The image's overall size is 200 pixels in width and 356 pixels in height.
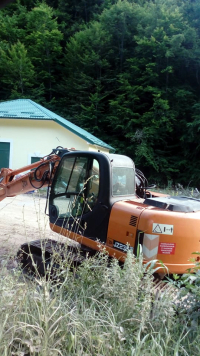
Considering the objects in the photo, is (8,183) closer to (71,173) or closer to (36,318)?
(71,173)

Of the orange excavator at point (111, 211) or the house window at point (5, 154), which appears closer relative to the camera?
the orange excavator at point (111, 211)

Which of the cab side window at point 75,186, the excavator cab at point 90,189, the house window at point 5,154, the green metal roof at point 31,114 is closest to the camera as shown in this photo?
the excavator cab at point 90,189

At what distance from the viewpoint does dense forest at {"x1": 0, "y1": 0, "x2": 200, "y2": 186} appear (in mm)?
25781

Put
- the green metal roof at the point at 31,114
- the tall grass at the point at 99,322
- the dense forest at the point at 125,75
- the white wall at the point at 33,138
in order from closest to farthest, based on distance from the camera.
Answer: the tall grass at the point at 99,322 < the green metal roof at the point at 31,114 < the white wall at the point at 33,138 < the dense forest at the point at 125,75

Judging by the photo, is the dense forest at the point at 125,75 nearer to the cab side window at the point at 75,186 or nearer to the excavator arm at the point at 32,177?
the excavator arm at the point at 32,177

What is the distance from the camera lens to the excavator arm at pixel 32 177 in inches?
213

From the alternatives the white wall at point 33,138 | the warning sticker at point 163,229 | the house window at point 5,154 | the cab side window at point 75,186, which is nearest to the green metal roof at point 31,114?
the white wall at point 33,138

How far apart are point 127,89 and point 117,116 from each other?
2.57m

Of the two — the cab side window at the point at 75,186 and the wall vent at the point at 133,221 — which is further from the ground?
the cab side window at the point at 75,186

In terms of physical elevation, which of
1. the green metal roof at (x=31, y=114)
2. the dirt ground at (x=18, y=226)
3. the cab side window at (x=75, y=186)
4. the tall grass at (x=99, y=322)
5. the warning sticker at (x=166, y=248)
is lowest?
the dirt ground at (x=18, y=226)

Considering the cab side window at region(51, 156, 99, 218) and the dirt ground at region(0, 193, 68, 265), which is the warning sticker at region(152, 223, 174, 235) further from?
the dirt ground at region(0, 193, 68, 265)

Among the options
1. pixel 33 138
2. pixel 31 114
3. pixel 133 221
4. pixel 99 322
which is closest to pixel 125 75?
pixel 31 114

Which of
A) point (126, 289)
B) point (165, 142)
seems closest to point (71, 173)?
point (126, 289)

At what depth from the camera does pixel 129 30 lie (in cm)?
3136
